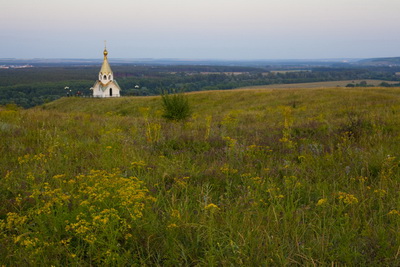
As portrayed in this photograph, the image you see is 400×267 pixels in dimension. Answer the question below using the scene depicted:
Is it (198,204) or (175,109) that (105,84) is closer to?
(175,109)

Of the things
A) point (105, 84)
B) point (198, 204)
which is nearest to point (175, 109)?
point (198, 204)

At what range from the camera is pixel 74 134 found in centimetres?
743

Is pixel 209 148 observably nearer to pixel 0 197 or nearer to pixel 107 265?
pixel 0 197

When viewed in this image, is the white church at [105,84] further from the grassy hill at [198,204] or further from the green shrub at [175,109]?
the grassy hill at [198,204]

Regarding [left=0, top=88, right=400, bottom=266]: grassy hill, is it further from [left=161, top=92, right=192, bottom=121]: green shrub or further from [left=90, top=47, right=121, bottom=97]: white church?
[left=90, top=47, right=121, bottom=97]: white church

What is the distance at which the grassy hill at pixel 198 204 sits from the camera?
2518mm

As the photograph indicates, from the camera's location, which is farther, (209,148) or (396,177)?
(209,148)

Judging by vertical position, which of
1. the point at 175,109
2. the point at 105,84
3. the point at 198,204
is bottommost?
the point at 198,204

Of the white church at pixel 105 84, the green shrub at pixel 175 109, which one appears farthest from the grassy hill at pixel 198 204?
the white church at pixel 105 84

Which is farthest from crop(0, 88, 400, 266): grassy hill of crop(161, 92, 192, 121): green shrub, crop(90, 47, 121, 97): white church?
crop(90, 47, 121, 97): white church

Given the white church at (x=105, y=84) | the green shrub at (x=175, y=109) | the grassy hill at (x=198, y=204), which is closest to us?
the grassy hill at (x=198, y=204)

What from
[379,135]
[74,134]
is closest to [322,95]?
[379,135]

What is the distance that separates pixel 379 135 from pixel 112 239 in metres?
5.83

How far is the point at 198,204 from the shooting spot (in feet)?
11.6
